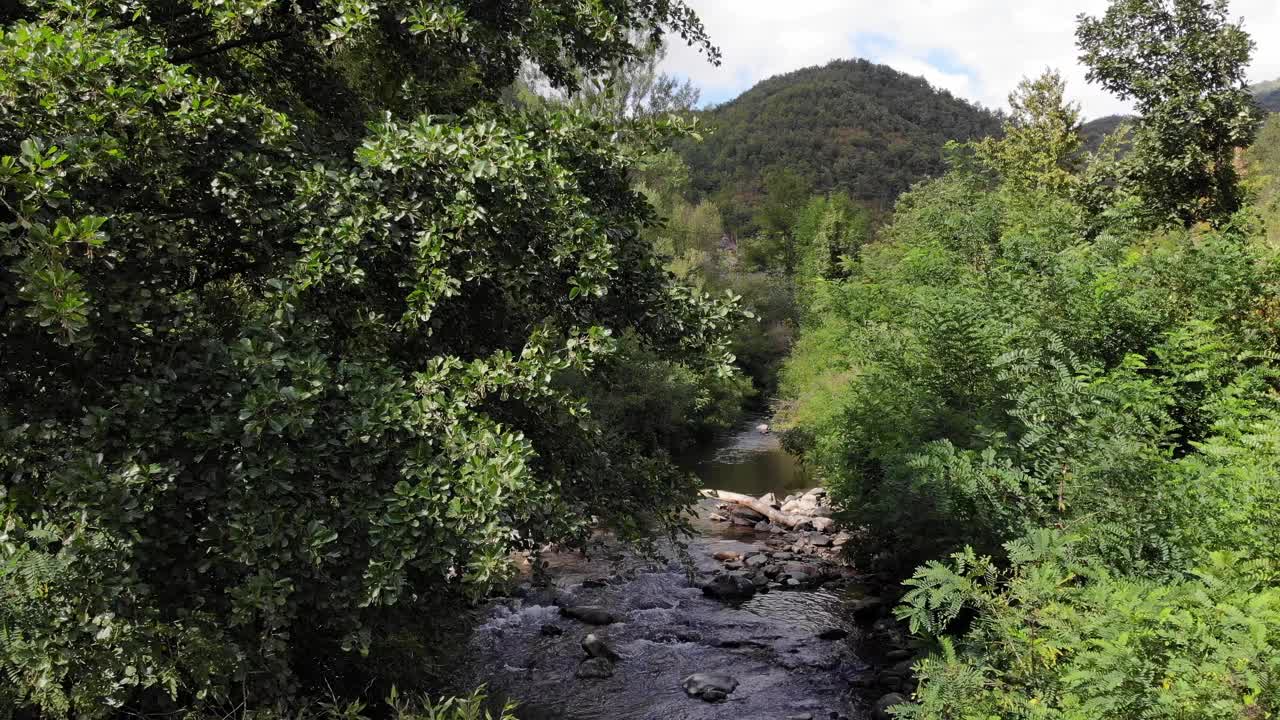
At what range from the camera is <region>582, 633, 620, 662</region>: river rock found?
35.1 ft

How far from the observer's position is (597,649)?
10742 mm

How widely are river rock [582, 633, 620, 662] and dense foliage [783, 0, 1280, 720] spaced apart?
422 centimetres

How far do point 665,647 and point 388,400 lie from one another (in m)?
7.86

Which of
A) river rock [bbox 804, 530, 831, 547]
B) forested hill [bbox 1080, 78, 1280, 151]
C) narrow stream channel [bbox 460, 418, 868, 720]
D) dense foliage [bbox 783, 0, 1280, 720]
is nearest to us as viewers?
dense foliage [bbox 783, 0, 1280, 720]

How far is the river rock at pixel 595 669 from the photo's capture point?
10.1m

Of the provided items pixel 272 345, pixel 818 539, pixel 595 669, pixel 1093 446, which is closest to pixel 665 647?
pixel 595 669

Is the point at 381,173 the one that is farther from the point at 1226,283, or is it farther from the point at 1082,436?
the point at 1226,283

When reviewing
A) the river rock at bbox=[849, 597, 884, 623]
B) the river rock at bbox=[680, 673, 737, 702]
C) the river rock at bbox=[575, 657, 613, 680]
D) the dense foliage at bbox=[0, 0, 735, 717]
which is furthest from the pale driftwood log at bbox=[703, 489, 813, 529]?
the dense foliage at bbox=[0, 0, 735, 717]

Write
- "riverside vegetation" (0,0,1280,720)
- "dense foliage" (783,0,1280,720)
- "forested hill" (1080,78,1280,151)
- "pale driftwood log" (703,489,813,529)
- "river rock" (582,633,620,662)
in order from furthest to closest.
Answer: "forested hill" (1080,78,1280,151) → "pale driftwood log" (703,489,813,529) → "river rock" (582,633,620,662) → "dense foliage" (783,0,1280,720) → "riverside vegetation" (0,0,1280,720)

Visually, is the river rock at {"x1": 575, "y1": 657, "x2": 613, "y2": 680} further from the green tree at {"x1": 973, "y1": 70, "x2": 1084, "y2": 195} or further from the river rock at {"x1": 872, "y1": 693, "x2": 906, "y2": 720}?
the green tree at {"x1": 973, "y1": 70, "x2": 1084, "y2": 195}

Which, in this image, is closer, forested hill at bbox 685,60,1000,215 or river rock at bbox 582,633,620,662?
river rock at bbox 582,633,620,662

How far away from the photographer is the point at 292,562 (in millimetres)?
4305

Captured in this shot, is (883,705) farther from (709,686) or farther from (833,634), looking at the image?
(833,634)

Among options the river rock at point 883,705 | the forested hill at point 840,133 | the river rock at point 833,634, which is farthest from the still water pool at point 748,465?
the forested hill at point 840,133
